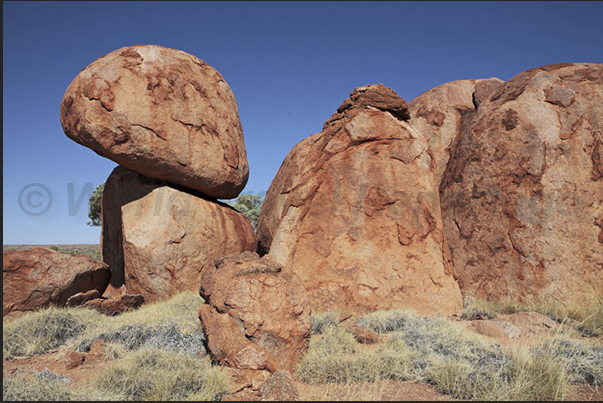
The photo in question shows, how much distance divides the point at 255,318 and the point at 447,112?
7069 mm

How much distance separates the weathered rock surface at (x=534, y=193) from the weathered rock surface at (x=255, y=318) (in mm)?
3853

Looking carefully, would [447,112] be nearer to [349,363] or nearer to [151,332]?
[349,363]

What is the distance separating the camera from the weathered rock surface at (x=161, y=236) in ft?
22.2

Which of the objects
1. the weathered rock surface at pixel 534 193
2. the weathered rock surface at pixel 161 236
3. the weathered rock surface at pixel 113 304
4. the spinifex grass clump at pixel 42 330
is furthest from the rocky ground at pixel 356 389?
the weathered rock surface at pixel 534 193

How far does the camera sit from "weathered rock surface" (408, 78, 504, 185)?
902 centimetres

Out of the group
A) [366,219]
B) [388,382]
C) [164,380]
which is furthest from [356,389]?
[366,219]

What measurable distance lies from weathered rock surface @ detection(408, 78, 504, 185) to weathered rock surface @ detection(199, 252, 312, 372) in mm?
5605

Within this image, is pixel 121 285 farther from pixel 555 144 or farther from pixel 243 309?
pixel 555 144

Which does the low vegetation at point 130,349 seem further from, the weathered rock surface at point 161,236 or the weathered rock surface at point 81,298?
the weathered rock surface at point 161,236

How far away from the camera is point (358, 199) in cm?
666

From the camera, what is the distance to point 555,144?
6586 mm

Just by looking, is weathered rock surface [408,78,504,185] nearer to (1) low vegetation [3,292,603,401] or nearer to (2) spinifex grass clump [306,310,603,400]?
(1) low vegetation [3,292,603,401]

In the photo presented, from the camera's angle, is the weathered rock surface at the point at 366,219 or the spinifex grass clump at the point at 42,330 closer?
the spinifex grass clump at the point at 42,330

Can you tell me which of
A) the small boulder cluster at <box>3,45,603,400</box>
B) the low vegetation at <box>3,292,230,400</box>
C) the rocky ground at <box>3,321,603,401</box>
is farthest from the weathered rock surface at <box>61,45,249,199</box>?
the rocky ground at <box>3,321,603,401</box>
